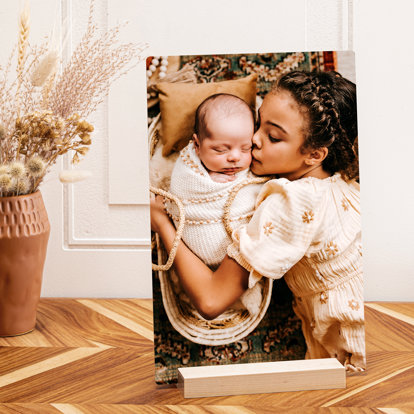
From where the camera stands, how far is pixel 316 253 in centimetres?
97

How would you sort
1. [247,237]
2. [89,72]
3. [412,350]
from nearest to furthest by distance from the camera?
[247,237] < [412,350] < [89,72]

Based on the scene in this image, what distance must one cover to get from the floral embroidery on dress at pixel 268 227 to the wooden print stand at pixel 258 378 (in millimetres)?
240

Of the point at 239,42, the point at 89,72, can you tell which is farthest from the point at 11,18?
the point at 239,42

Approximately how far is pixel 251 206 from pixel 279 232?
0.23ft

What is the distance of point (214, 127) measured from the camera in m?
0.96

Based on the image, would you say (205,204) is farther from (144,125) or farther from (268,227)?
(144,125)

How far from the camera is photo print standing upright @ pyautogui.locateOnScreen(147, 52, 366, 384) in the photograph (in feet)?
3.15

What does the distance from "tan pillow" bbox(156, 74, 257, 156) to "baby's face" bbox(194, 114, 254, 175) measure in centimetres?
4

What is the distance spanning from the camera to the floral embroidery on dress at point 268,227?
0.95 m

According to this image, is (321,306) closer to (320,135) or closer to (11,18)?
(320,135)

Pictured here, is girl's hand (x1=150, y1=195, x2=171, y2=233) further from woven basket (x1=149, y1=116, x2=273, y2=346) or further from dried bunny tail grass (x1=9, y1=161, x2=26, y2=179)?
dried bunny tail grass (x1=9, y1=161, x2=26, y2=179)

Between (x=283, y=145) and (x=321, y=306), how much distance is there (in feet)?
0.97

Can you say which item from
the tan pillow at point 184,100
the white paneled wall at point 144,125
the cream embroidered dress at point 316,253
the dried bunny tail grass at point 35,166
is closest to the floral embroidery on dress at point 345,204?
the cream embroidered dress at point 316,253

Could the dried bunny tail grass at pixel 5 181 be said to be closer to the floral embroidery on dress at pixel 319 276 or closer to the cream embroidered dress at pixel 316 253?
the cream embroidered dress at pixel 316 253
